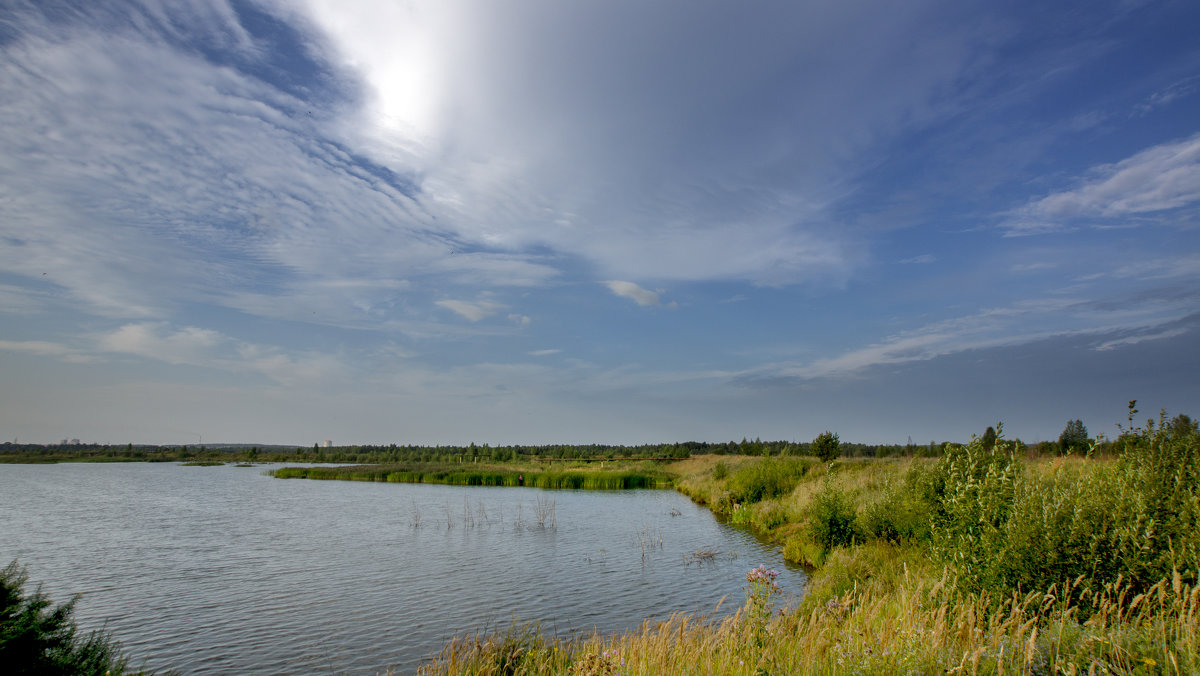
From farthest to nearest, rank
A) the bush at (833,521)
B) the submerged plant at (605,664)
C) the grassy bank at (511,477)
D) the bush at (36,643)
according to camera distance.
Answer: the grassy bank at (511,477), the bush at (833,521), the bush at (36,643), the submerged plant at (605,664)

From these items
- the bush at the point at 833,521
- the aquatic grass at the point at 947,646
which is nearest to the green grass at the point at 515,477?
the bush at the point at 833,521

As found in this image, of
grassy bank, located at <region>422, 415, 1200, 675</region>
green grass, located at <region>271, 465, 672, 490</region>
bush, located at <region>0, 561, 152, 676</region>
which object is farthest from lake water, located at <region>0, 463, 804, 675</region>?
green grass, located at <region>271, 465, 672, 490</region>

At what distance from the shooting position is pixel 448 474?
63594 mm

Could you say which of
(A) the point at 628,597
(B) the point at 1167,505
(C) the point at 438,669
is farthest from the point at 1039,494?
(A) the point at 628,597

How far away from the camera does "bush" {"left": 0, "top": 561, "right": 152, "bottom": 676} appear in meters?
6.55

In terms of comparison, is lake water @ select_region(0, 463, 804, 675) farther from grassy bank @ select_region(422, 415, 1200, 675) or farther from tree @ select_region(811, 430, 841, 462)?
tree @ select_region(811, 430, 841, 462)

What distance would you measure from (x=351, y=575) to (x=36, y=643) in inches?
478

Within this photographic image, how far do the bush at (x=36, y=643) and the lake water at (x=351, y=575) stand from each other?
373cm

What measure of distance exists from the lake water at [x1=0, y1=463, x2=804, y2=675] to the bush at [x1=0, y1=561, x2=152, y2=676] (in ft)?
12.2

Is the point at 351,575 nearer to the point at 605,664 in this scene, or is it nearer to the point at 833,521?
the point at 605,664

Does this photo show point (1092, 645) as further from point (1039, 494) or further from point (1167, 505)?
point (1167, 505)

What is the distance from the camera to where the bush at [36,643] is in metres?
6.55

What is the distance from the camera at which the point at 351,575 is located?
18.4 metres

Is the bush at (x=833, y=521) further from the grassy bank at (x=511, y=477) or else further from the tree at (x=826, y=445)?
the grassy bank at (x=511, y=477)
